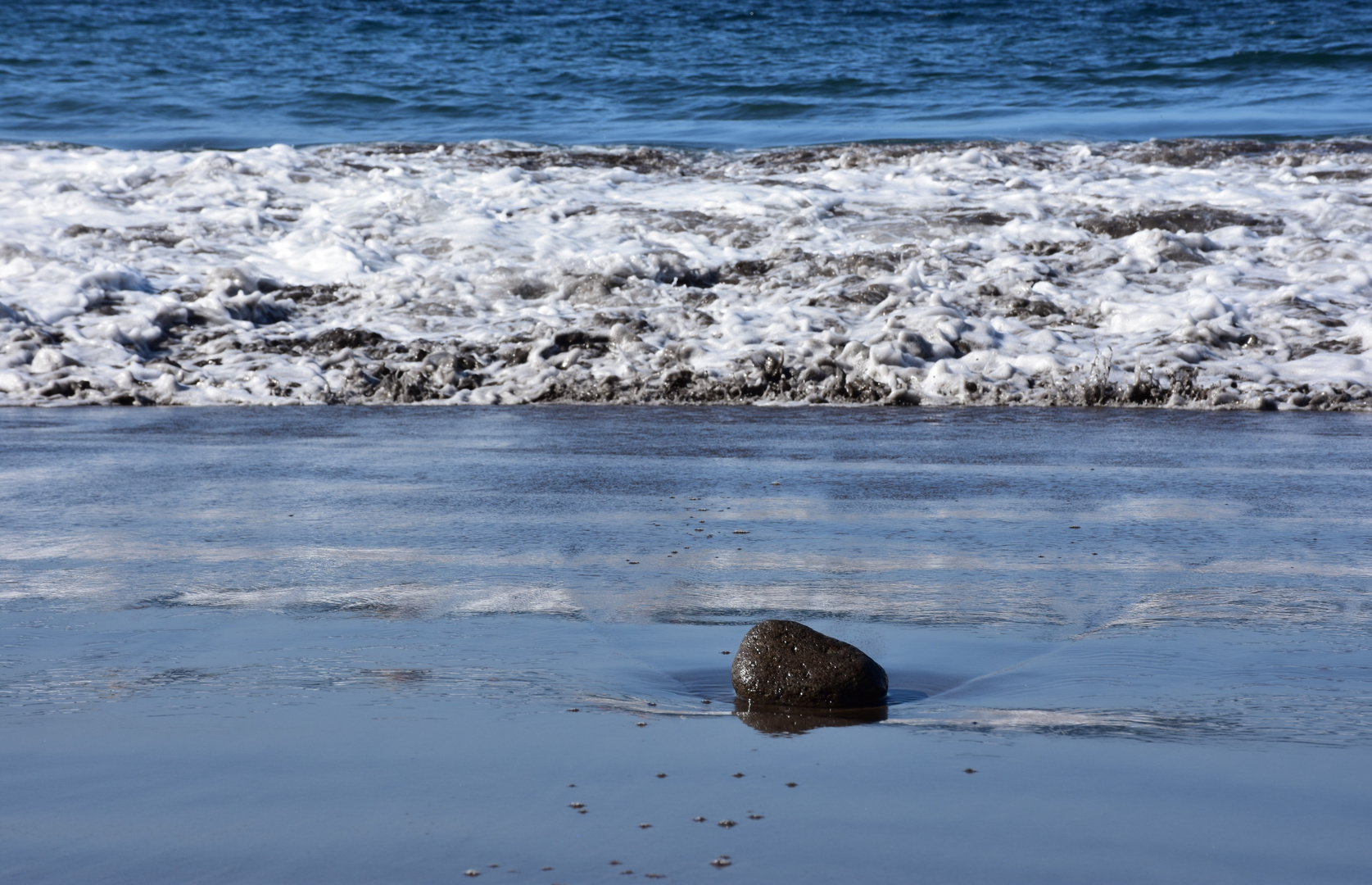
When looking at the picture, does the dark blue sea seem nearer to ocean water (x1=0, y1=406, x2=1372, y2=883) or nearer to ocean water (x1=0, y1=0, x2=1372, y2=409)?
ocean water (x1=0, y1=0, x2=1372, y2=409)

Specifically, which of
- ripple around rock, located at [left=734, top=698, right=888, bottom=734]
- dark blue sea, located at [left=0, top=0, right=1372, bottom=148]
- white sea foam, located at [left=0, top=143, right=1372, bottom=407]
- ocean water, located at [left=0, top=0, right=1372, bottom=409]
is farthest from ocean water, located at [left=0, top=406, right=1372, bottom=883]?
dark blue sea, located at [left=0, top=0, right=1372, bottom=148]

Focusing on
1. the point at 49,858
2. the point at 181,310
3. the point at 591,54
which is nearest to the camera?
the point at 49,858

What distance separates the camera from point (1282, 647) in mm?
2928

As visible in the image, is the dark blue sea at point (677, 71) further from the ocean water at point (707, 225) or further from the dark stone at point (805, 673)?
the dark stone at point (805, 673)

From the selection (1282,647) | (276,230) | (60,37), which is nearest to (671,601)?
(1282,647)

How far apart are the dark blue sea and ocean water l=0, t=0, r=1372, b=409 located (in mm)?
108

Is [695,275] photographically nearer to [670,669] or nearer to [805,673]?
[670,669]

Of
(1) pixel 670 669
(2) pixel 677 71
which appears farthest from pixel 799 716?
(2) pixel 677 71

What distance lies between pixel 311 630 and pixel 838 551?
1.65 meters

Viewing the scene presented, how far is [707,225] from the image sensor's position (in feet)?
36.4

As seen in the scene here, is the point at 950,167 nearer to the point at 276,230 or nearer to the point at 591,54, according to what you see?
the point at 276,230

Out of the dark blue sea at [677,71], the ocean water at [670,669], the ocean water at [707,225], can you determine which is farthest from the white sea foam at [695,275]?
the ocean water at [670,669]

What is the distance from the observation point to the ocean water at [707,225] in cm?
815

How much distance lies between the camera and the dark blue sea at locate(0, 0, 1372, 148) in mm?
15992
